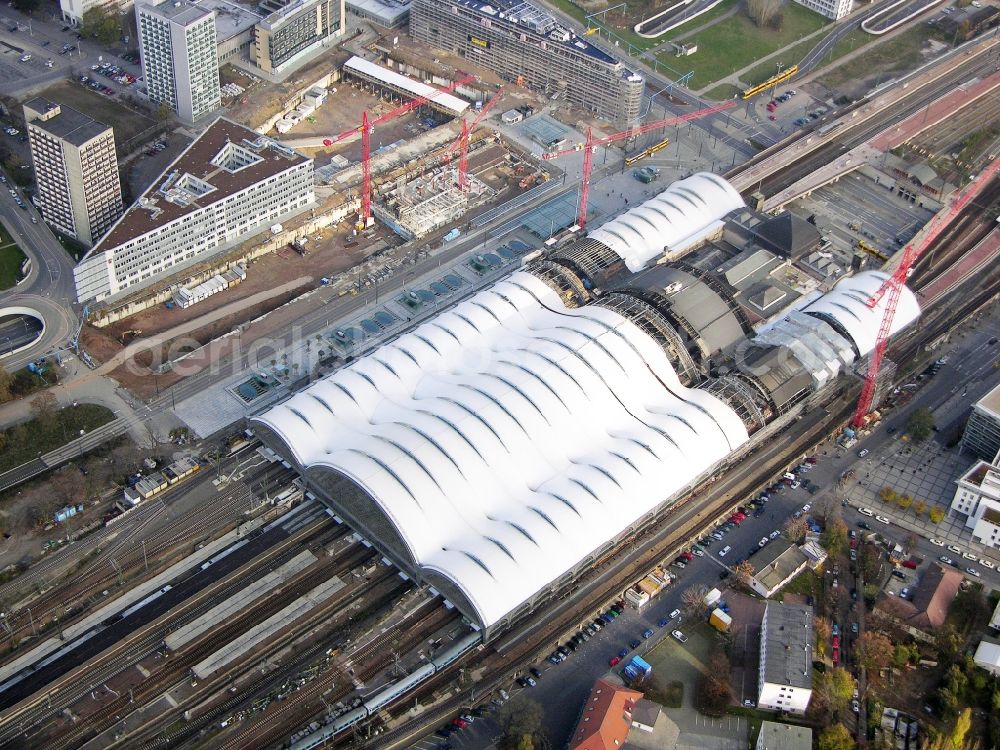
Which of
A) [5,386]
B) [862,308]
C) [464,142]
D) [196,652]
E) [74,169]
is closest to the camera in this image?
[196,652]

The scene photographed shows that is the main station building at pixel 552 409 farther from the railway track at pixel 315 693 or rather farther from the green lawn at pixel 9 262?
the green lawn at pixel 9 262

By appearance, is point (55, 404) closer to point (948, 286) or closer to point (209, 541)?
point (209, 541)

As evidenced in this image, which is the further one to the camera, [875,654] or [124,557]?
[124,557]

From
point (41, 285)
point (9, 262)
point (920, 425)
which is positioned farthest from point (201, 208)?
point (920, 425)

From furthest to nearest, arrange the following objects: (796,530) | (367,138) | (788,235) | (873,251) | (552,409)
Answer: (873,251), (367,138), (788,235), (552,409), (796,530)

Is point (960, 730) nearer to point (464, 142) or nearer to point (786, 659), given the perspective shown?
point (786, 659)
